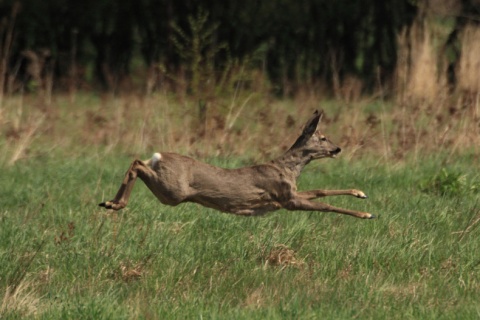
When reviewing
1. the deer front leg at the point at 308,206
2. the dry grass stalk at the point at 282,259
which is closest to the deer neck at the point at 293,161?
the deer front leg at the point at 308,206

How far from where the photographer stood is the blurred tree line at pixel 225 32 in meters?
21.4

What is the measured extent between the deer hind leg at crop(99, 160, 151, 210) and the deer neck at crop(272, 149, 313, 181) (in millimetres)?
1081

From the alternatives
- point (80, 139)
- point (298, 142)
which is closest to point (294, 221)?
point (298, 142)

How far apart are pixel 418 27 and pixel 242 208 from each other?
10025mm

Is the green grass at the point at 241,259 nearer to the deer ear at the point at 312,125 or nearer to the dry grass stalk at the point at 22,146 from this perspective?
the deer ear at the point at 312,125

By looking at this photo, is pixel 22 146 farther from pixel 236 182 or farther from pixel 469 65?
pixel 469 65

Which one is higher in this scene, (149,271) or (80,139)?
(149,271)

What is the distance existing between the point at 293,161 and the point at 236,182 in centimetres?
58

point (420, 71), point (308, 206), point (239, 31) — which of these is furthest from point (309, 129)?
point (239, 31)

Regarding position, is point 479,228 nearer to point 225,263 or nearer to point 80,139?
point 225,263

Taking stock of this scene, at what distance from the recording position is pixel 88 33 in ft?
73.4

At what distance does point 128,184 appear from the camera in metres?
7.31

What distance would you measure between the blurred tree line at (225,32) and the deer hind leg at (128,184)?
13.7 m

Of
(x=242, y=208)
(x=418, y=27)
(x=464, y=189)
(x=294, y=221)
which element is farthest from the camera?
(x=418, y=27)
